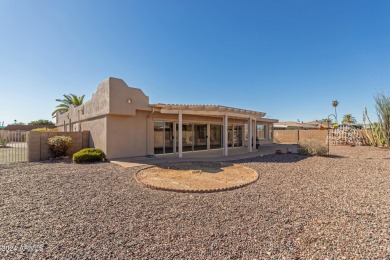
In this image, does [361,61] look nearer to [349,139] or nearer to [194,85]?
[349,139]

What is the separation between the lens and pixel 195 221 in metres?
3.73

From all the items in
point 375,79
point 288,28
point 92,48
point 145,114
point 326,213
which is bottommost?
point 326,213

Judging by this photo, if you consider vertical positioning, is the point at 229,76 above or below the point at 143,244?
above

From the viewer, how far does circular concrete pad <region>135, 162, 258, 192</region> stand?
5934 mm

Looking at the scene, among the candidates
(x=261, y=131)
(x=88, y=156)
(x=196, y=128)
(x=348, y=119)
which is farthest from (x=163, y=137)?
(x=348, y=119)

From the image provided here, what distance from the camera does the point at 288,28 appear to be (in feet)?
44.3

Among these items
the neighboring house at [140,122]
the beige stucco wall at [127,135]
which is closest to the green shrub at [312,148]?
the neighboring house at [140,122]

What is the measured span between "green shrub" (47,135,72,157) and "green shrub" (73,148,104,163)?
206cm

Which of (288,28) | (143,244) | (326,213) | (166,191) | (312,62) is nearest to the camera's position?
(143,244)

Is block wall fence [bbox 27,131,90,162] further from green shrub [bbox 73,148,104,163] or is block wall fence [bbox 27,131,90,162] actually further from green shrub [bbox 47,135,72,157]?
green shrub [bbox 73,148,104,163]

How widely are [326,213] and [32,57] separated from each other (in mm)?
17657

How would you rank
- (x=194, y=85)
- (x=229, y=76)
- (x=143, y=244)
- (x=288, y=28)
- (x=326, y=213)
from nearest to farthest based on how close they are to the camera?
(x=143, y=244) → (x=326, y=213) → (x=288, y=28) → (x=229, y=76) → (x=194, y=85)

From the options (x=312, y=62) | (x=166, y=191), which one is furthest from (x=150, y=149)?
(x=312, y=62)

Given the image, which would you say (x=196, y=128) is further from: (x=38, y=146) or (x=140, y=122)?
(x=38, y=146)
